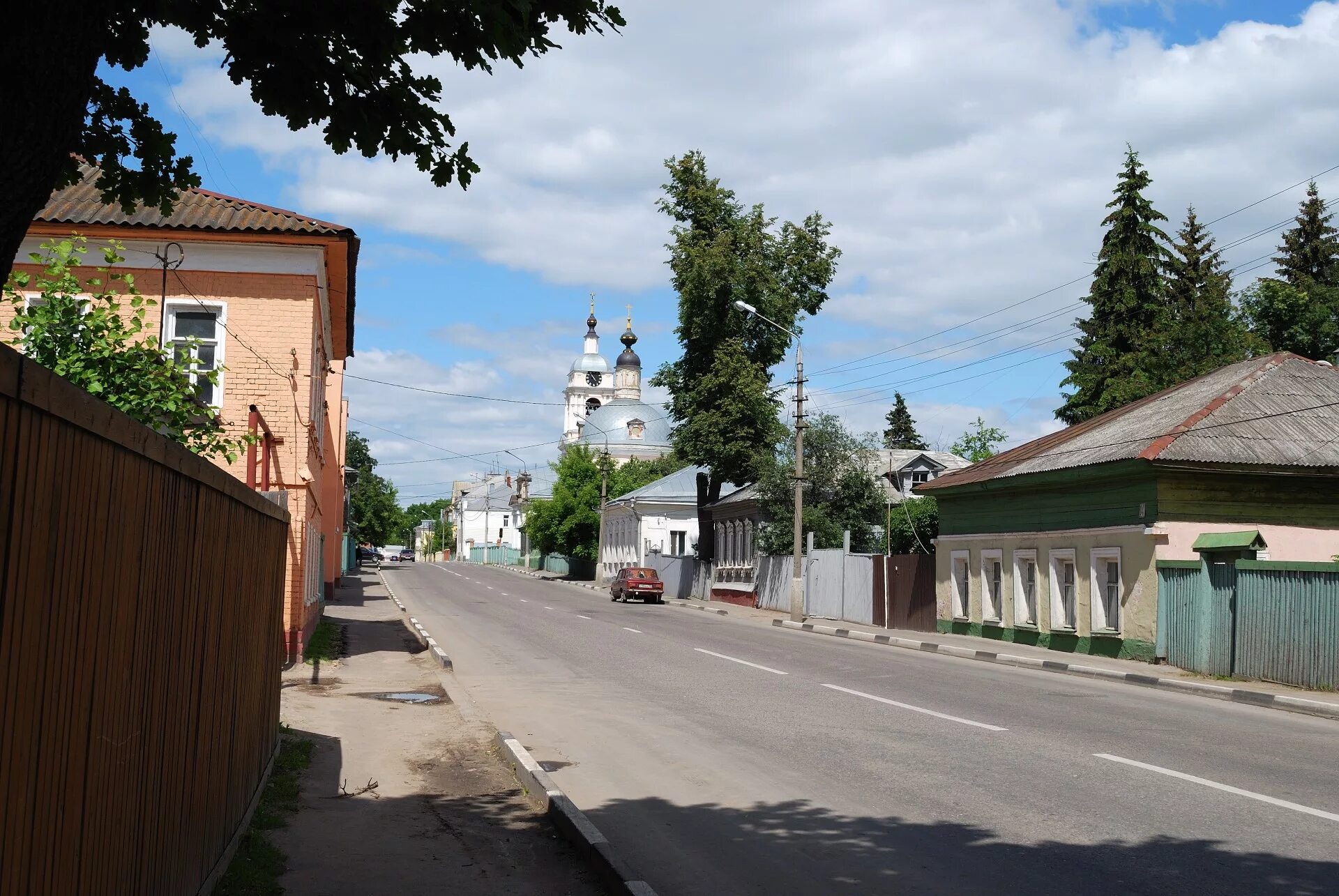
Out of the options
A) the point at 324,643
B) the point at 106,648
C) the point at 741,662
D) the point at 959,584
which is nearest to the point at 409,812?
the point at 106,648

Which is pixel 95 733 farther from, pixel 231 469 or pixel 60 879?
pixel 231 469

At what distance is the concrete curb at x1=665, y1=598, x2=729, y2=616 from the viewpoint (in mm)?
42688

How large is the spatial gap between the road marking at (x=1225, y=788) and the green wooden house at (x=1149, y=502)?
31.5 ft

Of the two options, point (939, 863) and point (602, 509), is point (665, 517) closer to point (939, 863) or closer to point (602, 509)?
point (602, 509)

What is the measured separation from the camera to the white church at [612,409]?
112062 millimetres

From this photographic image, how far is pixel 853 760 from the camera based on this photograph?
403 inches

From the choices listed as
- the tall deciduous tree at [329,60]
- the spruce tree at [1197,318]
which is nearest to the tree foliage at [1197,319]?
the spruce tree at [1197,318]

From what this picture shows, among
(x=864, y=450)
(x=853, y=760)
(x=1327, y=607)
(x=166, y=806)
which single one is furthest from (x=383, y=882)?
(x=864, y=450)

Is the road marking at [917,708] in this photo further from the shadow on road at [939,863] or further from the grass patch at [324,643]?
the grass patch at [324,643]

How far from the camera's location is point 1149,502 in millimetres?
22016

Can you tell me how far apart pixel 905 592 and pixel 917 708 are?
754 inches

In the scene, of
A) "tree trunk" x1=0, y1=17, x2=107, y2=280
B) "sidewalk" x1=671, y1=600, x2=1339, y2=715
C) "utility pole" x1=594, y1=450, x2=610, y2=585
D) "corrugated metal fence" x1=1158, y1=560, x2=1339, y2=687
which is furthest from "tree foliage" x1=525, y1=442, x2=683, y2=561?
"tree trunk" x1=0, y1=17, x2=107, y2=280

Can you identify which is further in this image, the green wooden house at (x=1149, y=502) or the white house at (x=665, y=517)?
the white house at (x=665, y=517)

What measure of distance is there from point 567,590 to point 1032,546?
3356 centimetres
